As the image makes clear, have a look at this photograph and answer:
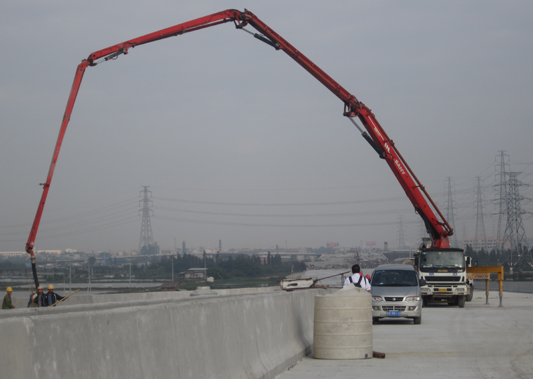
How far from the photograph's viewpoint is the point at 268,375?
8.80 meters

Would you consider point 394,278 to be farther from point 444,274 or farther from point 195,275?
point 195,275

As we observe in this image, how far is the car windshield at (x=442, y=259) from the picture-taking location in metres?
29.7

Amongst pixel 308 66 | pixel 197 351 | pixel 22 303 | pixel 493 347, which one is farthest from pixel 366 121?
pixel 197 351

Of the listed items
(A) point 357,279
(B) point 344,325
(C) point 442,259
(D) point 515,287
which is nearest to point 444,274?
(C) point 442,259

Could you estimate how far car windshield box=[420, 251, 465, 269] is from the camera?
97.6ft

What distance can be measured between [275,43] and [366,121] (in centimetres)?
581

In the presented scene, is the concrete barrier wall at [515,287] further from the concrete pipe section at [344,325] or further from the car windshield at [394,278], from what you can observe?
the concrete pipe section at [344,325]

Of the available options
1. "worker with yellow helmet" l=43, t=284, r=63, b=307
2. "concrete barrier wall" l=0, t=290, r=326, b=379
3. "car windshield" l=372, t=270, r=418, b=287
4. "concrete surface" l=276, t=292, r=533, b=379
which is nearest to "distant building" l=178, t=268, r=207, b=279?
"car windshield" l=372, t=270, r=418, b=287

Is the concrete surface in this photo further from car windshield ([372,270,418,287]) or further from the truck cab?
the truck cab

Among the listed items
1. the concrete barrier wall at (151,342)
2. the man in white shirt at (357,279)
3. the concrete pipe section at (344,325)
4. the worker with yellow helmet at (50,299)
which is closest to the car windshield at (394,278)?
the man in white shirt at (357,279)

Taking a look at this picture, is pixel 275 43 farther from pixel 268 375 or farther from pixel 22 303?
pixel 268 375

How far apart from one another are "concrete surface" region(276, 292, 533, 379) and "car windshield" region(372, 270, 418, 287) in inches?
60.4

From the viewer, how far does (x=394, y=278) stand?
2091 cm

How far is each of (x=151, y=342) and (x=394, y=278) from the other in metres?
16.4
